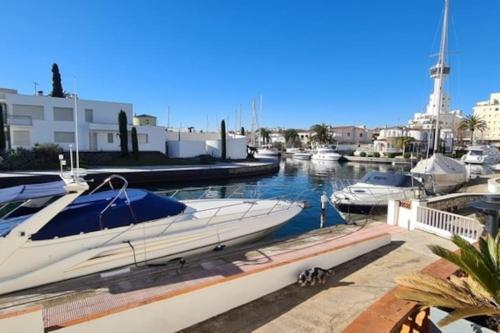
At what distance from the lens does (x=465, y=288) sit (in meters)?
3.14

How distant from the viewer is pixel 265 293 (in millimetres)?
4840

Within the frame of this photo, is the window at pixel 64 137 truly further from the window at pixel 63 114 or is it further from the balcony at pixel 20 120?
the balcony at pixel 20 120

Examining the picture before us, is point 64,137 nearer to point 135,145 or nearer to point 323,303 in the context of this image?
point 135,145

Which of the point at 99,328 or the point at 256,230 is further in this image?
the point at 256,230

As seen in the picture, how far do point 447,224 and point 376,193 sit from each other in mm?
5113

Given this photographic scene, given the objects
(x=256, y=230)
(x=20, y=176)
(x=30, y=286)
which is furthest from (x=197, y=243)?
(x=20, y=176)

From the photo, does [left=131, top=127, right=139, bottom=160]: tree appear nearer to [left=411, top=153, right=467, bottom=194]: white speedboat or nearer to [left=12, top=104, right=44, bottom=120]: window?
[left=12, top=104, right=44, bottom=120]: window

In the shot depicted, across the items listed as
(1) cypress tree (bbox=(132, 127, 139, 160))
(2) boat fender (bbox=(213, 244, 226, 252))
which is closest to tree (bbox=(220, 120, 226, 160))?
(1) cypress tree (bbox=(132, 127, 139, 160))

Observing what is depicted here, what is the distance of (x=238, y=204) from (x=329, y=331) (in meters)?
5.21

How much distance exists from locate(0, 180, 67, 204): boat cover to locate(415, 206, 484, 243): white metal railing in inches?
353

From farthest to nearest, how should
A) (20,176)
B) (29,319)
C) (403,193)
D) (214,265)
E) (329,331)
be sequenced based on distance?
(20,176)
(403,193)
(214,265)
(329,331)
(29,319)

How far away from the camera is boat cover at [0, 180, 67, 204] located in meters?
5.30

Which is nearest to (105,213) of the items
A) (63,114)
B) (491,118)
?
(63,114)

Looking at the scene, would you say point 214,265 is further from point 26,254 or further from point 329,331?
point 26,254
